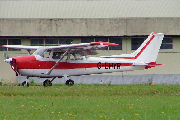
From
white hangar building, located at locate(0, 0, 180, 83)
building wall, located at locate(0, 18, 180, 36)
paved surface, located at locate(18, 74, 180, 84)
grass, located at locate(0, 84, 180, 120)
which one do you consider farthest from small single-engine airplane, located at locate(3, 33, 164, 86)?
building wall, located at locate(0, 18, 180, 36)

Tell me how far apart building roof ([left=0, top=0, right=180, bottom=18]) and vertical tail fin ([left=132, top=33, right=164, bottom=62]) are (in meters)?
9.58

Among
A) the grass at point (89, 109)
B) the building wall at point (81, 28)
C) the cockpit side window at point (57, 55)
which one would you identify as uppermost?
the building wall at point (81, 28)

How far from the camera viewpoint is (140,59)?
942 inches

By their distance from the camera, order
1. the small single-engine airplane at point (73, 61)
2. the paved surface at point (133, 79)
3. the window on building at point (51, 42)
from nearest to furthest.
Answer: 1. the small single-engine airplane at point (73, 61)
2. the paved surface at point (133, 79)
3. the window on building at point (51, 42)

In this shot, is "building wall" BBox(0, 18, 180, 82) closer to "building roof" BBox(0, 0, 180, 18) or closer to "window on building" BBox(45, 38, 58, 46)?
"window on building" BBox(45, 38, 58, 46)

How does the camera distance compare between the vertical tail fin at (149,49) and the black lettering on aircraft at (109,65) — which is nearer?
the black lettering on aircraft at (109,65)

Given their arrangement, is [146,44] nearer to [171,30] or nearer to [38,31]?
[171,30]

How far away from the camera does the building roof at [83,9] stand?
33000 mm

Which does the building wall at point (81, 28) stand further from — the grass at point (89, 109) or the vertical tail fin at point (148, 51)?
the grass at point (89, 109)

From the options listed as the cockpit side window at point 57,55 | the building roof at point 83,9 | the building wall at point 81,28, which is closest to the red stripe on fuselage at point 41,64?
the cockpit side window at point 57,55

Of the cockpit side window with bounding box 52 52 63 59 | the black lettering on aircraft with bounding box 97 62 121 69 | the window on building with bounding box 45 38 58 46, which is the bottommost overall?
the black lettering on aircraft with bounding box 97 62 121 69

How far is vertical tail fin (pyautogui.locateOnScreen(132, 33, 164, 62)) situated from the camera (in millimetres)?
23625

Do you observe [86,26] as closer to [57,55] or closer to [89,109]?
[57,55]

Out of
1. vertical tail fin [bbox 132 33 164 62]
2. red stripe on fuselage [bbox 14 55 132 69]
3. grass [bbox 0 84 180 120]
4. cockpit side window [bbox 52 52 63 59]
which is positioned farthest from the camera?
vertical tail fin [bbox 132 33 164 62]
